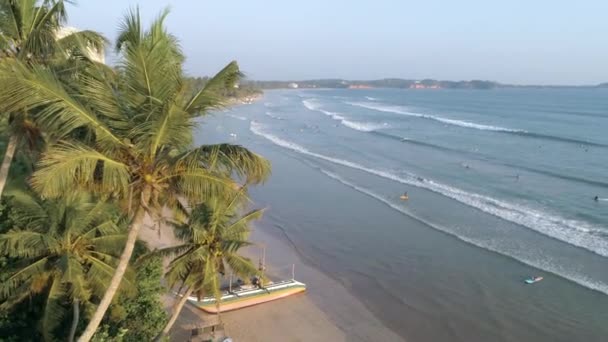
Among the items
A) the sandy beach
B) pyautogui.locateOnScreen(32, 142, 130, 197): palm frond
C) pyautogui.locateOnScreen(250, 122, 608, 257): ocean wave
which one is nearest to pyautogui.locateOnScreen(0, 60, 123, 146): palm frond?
pyautogui.locateOnScreen(32, 142, 130, 197): palm frond

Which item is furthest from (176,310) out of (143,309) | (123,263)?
(123,263)

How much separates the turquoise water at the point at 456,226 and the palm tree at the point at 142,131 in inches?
463

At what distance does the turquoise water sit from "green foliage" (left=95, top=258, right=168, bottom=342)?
818 centimetres

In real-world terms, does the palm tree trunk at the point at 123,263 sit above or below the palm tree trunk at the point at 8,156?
below

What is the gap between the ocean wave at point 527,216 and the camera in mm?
24562

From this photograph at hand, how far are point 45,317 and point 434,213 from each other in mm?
22377

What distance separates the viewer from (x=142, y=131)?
6.26 meters

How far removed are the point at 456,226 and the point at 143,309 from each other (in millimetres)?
18498

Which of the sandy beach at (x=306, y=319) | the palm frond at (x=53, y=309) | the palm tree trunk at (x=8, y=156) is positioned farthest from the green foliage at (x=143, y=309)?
the palm tree trunk at (x=8, y=156)

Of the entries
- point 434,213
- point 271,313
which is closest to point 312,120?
point 434,213

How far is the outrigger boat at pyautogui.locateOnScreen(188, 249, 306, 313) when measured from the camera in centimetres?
1705

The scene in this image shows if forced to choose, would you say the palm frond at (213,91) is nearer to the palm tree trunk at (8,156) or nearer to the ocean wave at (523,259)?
the palm tree trunk at (8,156)

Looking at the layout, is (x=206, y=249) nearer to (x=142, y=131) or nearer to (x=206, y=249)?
(x=206, y=249)

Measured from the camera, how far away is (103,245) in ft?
31.4
